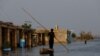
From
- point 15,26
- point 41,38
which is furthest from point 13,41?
point 41,38

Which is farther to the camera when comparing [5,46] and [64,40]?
[64,40]

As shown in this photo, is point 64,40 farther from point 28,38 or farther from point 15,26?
point 15,26

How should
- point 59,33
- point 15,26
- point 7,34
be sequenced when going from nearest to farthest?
point 7,34
point 15,26
point 59,33

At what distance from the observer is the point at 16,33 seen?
60.2 meters

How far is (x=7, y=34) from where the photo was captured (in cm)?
5262

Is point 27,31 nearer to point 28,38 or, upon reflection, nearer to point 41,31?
point 28,38

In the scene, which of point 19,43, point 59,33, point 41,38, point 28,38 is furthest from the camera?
point 59,33

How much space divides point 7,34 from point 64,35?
59552 millimetres

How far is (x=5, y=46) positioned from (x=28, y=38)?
26.6 meters

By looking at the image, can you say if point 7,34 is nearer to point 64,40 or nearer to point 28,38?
point 28,38

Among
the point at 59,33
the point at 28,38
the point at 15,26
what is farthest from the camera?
the point at 59,33

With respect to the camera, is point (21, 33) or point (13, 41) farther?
point (21, 33)

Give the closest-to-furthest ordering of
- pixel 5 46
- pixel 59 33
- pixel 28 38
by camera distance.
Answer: pixel 5 46
pixel 28 38
pixel 59 33

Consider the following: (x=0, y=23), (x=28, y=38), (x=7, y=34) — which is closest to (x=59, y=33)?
(x=28, y=38)
